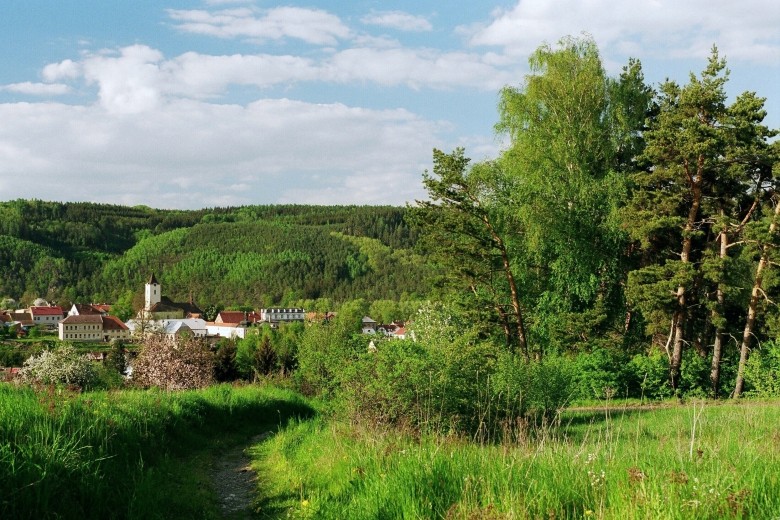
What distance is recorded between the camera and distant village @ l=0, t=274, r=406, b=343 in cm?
11744

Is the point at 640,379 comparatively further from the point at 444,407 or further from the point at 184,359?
the point at 184,359

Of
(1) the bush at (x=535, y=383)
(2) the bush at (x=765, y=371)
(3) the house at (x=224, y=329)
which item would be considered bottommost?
(3) the house at (x=224, y=329)

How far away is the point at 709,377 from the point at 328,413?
60.4 ft

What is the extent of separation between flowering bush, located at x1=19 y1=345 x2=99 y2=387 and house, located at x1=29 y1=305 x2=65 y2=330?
123 metres

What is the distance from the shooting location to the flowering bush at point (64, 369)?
23547 mm

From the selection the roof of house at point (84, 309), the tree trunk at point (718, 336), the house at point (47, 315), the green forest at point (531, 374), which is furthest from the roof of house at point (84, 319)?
the tree trunk at point (718, 336)

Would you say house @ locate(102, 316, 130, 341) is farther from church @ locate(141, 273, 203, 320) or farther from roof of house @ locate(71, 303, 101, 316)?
church @ locate(141, 273, 203, 320)

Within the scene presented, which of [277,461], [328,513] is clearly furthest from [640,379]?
[328,513]

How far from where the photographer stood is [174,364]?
31359mm

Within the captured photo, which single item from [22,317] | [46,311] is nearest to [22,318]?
[22,317]

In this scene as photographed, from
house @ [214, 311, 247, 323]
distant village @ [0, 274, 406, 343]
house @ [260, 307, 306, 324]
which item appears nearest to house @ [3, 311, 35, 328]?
distant village @ [0, 274, 406, 343]

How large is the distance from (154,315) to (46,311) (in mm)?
53752

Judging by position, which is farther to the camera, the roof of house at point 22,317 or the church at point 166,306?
the church at point 166,306

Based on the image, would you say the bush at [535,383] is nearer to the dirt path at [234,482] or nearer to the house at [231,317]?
Result: the dirt path at [234,482]
